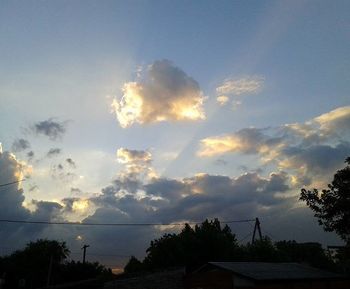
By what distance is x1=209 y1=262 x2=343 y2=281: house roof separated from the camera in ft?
105

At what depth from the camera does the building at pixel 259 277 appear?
1253 inches

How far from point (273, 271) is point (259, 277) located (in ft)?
14.0

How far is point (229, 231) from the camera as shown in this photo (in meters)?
58.1

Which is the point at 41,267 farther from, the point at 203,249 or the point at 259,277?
the point at 259,277

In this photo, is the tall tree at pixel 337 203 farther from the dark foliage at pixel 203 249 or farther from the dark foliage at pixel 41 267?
the dark foliage at pixel 41 267

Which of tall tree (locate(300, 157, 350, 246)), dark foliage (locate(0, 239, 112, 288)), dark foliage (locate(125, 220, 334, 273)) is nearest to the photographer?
tall tree (locate(300, 157, 350, 246))

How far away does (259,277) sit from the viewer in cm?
3141

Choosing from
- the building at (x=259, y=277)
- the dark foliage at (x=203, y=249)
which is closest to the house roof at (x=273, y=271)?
the building at (x=259, y=277)

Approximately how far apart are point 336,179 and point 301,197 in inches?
117

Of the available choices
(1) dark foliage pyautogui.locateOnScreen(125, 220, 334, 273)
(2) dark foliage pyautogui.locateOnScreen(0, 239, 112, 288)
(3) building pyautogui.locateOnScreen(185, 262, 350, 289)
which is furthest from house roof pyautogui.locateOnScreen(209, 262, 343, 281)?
(2) dark foliage pyautogui.locateOnScreen(0, 239, 112, 288)

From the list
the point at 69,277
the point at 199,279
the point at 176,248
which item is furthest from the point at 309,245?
the point at 199,279

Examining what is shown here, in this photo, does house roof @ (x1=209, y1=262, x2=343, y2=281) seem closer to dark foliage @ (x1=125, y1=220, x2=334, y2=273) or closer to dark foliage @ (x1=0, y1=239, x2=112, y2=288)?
dark foliage @ (x1=125, y1=220, x2=334, y2=273)

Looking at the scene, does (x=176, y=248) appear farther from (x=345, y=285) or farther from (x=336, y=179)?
(x=336, y=179)

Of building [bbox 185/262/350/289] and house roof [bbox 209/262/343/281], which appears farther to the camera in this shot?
house roof [bbox 209/262/343/281]
